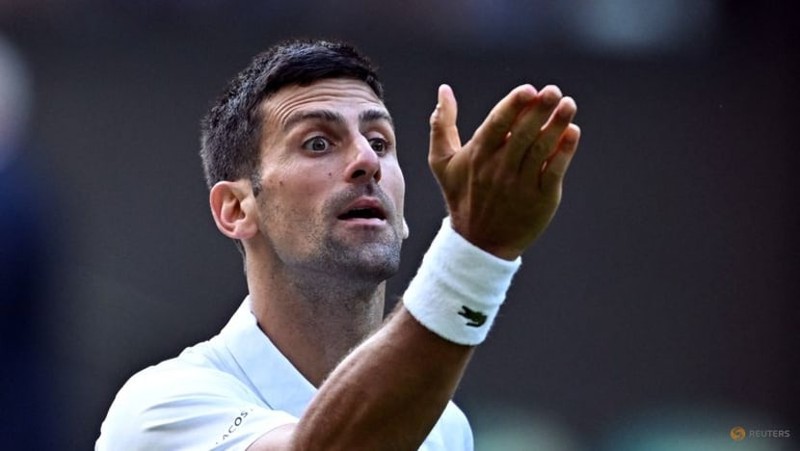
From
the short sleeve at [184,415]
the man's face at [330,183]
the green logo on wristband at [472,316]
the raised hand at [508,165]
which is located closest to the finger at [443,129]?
the raised hand at [508,165]

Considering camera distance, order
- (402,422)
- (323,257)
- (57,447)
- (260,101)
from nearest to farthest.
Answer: (402,422), (323,257), (260,101), (57,447)

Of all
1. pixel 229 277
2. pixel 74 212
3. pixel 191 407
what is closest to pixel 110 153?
pixel 74 212

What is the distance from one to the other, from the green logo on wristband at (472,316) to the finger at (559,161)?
227mm


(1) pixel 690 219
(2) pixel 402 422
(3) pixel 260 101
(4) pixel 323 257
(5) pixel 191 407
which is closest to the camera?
(2) pixel 402 422

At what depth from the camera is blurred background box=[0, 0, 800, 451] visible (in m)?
4.91

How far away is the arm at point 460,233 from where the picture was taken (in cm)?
207

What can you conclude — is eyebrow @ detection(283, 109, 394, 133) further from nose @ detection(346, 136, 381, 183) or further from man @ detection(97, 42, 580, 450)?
nose @ detection(346, 136, 381, 183)

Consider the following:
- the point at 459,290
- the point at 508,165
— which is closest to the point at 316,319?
the point at 459,290

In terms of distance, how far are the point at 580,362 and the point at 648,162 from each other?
81 cm

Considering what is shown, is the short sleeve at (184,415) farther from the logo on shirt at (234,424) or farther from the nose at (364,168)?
the nose at (364,168)

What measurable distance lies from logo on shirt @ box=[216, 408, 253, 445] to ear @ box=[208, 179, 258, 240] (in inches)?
30.6

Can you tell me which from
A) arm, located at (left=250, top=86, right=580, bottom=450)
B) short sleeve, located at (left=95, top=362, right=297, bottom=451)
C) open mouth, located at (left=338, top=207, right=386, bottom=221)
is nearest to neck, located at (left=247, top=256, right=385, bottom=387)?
open mouth, located at (left=338, top=207, right=386, bottom=221)

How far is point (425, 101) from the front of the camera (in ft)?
16.9

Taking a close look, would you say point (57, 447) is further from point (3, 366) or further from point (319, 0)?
point (319, 0)
